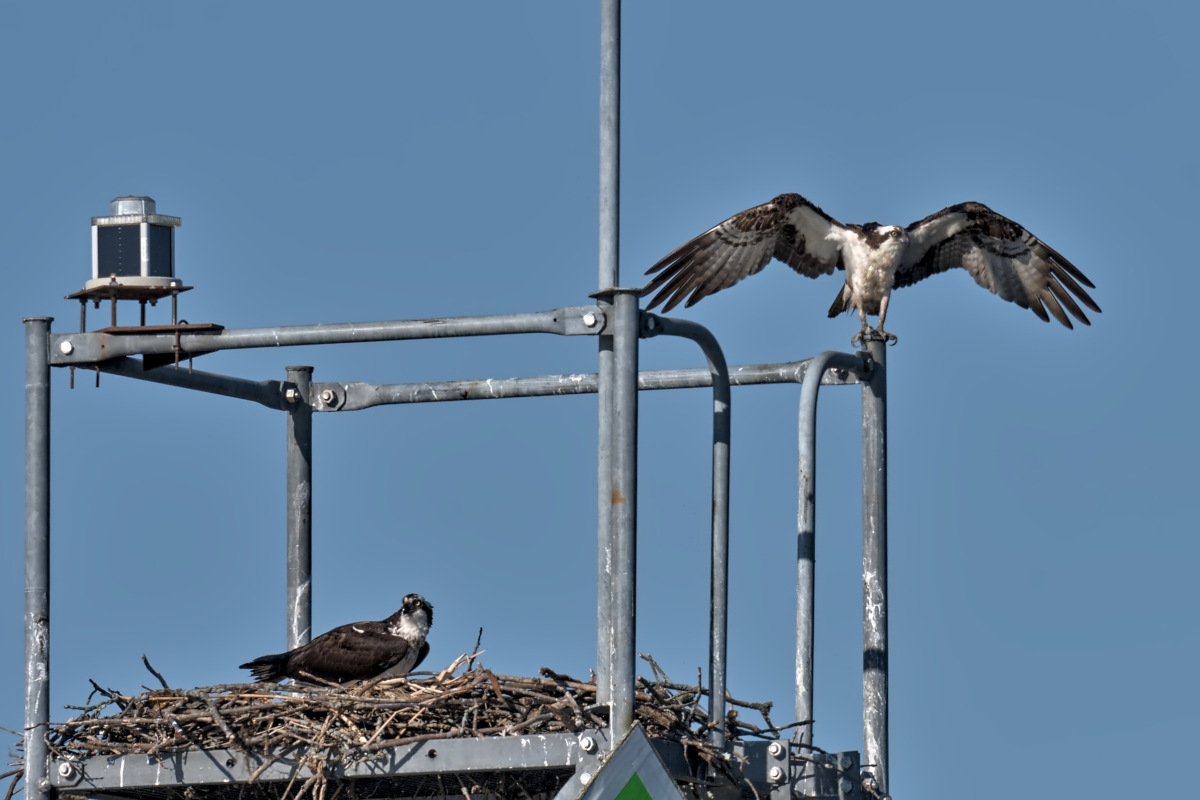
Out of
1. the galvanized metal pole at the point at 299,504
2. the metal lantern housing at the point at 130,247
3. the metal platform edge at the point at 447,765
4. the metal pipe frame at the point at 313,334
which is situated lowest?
the metal platform edge at the point at 447,765

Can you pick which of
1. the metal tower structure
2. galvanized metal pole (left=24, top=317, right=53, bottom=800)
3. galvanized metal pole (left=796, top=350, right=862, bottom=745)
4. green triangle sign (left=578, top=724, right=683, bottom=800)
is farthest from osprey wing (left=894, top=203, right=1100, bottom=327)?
green triangle sign (left=578, top=724, right=683, bottom=800)

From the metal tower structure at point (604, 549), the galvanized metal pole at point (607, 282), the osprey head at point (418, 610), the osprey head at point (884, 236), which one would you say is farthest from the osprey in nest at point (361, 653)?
the osprey head at point (884, 236)

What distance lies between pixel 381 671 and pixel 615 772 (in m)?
5.50

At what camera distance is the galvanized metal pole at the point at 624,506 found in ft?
25.1

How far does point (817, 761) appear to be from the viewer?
29.1 ft

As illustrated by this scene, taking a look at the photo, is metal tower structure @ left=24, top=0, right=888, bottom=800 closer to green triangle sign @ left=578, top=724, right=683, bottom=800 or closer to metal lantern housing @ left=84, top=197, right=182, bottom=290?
metal lantern housing @ left=84, top=197, right=182, bottom=290

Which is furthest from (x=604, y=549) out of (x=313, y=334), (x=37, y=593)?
(x=37, y=593)

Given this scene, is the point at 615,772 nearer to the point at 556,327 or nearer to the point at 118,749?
A: the point at 556,327

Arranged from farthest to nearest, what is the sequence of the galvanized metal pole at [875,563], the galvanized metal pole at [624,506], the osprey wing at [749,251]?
1. the osprey wing at [749,251]
2. the galvanized metal pole at [875,563]
3. the galvanized metal pole at [624,506]

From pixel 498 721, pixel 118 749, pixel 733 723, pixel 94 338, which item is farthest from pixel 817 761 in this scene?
pixel 94 338

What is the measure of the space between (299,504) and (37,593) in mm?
2875

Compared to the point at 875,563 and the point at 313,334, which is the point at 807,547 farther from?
the point at 313,334

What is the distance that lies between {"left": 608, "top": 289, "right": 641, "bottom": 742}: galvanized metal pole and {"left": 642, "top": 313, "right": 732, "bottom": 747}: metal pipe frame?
0.21 metres

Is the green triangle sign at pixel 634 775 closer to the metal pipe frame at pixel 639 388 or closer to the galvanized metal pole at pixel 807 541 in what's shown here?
Result: the metal pipe frame at pixel 639 388
